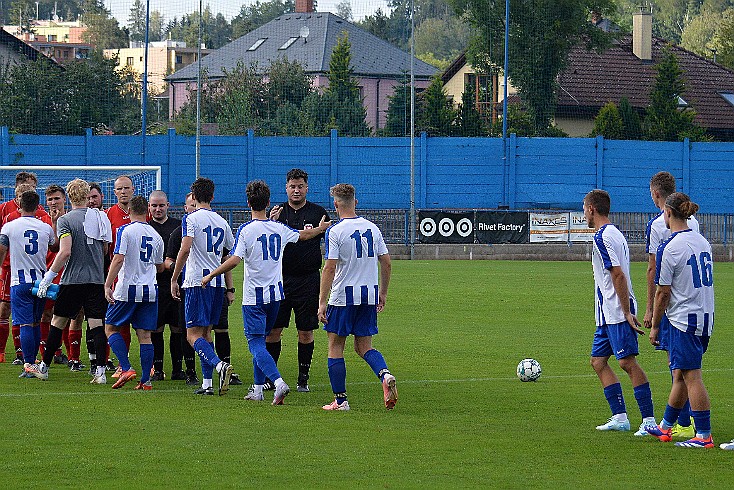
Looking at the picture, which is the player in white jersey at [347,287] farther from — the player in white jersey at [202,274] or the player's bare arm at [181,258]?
the player's bare arm at [181,258]

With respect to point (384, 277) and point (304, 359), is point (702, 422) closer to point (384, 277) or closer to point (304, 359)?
point (384, 277)

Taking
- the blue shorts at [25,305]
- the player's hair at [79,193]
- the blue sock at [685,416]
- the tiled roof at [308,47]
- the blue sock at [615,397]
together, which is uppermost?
the tiled roof at [308,47]

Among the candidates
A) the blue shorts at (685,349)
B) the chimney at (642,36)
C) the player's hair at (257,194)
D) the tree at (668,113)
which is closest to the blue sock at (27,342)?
the player's hair at (257,194)

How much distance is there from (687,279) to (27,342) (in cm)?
689

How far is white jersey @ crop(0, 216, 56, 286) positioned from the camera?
11891 millimetres

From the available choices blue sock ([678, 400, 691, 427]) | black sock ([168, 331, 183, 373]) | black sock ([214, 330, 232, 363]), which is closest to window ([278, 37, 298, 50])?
black sock ([168, 331, 183, 373])

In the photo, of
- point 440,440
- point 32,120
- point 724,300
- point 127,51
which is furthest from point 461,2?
point 127,51

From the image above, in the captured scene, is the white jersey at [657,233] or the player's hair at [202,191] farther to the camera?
the player's hair at [202,191]

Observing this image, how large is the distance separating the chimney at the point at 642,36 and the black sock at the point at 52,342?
151 feet

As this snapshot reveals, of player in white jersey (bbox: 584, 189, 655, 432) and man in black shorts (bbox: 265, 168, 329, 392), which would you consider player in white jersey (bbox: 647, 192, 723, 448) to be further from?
man in black shorts (bbox: 265, 168, 329, 392)

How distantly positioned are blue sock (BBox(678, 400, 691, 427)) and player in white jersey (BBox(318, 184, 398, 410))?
241cm

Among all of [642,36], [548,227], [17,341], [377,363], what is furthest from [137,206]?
[642,36]

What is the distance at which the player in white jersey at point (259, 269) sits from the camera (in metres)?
10.2

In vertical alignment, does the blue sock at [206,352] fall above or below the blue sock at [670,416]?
above
